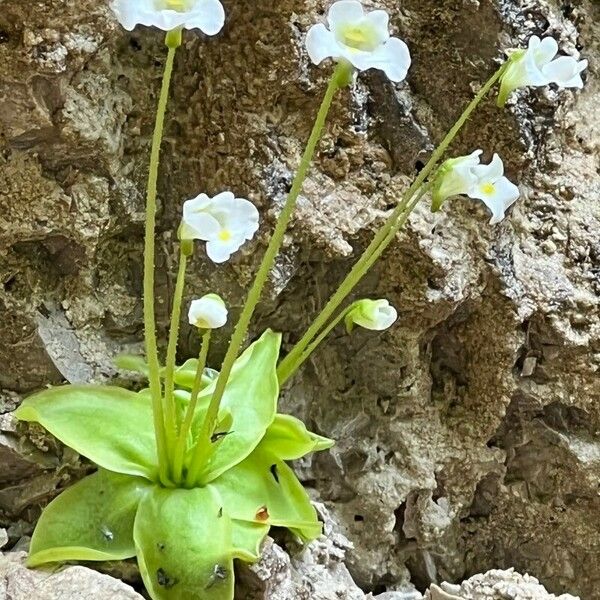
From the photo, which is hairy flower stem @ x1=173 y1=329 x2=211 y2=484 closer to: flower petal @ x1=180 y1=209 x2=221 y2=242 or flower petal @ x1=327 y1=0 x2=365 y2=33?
flower petal @ x1=180 y1=209 x2=221 y2=242

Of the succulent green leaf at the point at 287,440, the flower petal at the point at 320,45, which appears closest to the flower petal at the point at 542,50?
the flower petal at the point at 320,45

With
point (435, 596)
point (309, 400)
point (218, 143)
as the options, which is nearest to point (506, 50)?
point (218, 143)


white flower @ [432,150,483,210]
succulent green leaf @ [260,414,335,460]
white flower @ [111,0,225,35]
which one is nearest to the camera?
white flower @ [111,0,225,35]

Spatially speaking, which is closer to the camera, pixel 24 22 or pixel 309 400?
pixel 24 22

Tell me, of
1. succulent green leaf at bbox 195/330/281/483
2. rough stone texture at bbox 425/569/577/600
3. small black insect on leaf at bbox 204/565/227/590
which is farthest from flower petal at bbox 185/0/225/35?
rough stone texture at bbox 425/569/577/600

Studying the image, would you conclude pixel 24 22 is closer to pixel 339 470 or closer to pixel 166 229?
pixel 166 229

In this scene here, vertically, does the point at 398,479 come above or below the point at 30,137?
below
